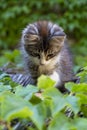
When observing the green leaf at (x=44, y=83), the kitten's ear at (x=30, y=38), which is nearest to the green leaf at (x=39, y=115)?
the green leaf at (x=44, y=83)

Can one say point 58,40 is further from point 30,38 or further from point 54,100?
point 54,100

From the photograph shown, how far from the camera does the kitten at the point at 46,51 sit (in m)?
2.37

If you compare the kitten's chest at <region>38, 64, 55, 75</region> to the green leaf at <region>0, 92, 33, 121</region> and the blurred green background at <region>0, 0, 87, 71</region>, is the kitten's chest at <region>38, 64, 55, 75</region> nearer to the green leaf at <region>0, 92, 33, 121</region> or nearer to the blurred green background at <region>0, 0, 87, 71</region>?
the green leaf at <region>0, 92, 33, 121</region>

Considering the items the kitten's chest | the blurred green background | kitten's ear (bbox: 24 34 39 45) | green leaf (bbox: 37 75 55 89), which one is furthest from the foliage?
the blurred green background

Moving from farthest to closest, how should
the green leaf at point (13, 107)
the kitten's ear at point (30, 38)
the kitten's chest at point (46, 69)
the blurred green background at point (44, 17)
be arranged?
the blurred green background at point (44, 17) → the kitten's chest at point (46, 69) → the kitten's ear at point (30, 38) → the green leaf at point (13, 107)

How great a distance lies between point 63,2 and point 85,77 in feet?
14.7

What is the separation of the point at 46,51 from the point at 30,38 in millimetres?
116

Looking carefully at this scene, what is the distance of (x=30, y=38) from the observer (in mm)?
2385

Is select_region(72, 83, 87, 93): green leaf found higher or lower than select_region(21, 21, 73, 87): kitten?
higher

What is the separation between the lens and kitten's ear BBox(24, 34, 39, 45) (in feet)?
7.69

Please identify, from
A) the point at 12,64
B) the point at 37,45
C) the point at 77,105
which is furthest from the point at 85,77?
the point at 12,64

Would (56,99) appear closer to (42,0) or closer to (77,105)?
(77,105)

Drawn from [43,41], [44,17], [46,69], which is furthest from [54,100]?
[44,17]

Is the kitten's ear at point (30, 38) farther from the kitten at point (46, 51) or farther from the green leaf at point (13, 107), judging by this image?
the green leaf at point (13, 107)
